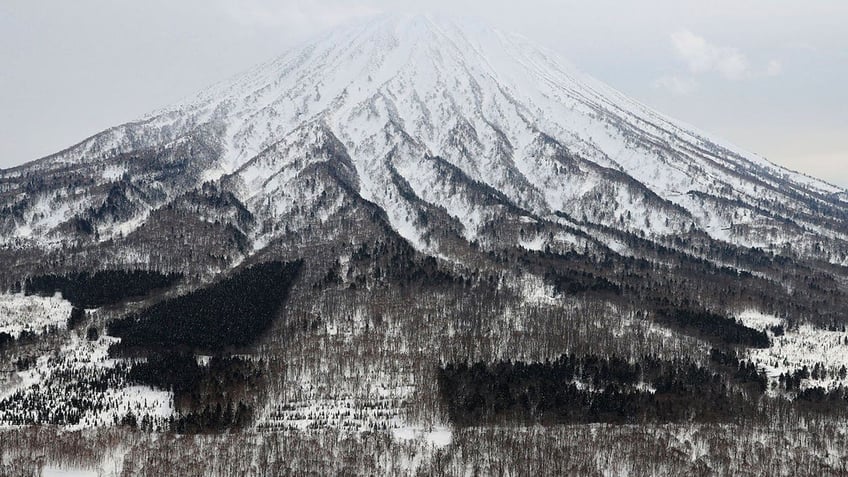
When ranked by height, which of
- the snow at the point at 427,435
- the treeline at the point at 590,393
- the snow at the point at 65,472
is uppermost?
the treeline at the point at 590,393

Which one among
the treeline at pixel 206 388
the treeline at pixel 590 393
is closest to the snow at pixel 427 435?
the treeline at pixel 590 393

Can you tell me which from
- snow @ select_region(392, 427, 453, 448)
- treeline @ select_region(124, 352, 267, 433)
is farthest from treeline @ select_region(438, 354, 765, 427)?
treeline @ select_region(124, 352, 267, 433)

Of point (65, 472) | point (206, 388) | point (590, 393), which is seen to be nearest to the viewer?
point (65, 472)

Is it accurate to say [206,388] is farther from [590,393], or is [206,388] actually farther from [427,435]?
[590,393]

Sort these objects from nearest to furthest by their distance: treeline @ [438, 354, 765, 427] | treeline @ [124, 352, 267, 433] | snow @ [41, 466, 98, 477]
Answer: snow @ [41, 466, 98, 477], treeline @ [124, 352, 267, 433], treeline @ [438, 354, 765, 427]

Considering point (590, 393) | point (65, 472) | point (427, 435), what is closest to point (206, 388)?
point (65, 472)

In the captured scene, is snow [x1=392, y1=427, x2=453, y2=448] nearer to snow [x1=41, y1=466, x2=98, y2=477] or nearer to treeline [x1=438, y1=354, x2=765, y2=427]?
treeline [x1=438, y1=354, x2=765, y2=427]

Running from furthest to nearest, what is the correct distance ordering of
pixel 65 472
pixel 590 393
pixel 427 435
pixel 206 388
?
pixel 206 388 < pixel 590 393 < pixel 427 435 < pixel 65 472

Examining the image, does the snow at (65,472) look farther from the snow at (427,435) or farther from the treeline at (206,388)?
the snow at (427,435)

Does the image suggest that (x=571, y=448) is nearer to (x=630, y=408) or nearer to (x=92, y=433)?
(x=630, y=408)
